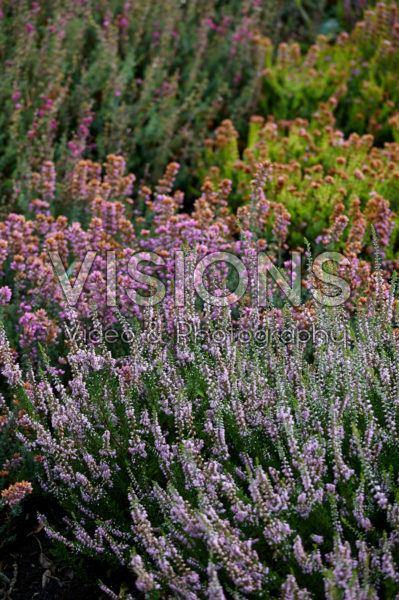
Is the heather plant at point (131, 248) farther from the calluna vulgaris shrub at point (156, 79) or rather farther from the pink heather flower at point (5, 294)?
the calluna vulgaris shrub at point (156, 79)

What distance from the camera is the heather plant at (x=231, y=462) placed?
2.02m

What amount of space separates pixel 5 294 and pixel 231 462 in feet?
4.52

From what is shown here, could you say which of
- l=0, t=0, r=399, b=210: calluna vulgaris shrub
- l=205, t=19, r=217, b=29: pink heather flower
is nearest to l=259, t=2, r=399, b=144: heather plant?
l=0, t=0, r=399, b=210: calluna vulgaris shrub

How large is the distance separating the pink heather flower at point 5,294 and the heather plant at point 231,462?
0.49 m

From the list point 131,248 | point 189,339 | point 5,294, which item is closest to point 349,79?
point 131,248

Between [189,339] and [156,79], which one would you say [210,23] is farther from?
[189,339]

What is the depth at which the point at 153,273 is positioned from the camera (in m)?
3.50

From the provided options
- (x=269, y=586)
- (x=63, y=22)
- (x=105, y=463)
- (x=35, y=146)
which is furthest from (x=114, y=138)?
(x=269, y=586)

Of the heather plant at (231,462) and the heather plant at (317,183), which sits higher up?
the heather plant at (317,183)

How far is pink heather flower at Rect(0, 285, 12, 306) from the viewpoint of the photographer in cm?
310

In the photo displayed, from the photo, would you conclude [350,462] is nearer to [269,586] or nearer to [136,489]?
[269,586]

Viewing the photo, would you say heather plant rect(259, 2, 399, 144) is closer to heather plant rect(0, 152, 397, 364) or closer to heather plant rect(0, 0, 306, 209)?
heather plant rect(0, 0, 306, 209)

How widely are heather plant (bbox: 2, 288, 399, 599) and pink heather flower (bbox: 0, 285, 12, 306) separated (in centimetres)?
49

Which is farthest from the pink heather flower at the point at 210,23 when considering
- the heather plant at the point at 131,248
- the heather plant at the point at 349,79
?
the heather plant at the point at 131,248
